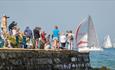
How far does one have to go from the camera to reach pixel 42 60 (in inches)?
900

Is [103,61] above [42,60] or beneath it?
above

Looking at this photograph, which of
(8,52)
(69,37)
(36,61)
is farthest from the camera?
(69,37)

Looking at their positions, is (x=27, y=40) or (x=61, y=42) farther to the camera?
(x=61, y=42)

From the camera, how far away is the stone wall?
20.8 m

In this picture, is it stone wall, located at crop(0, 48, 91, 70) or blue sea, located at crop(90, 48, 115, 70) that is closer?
stone wall, located at crop(0, 48, 91, 70)

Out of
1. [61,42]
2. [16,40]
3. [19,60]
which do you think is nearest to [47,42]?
[61,42]

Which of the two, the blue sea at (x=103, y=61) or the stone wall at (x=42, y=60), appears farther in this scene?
the blue sea at (x=103, y=61)

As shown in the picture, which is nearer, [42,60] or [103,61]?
[42,60]

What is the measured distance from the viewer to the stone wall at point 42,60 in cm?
2078

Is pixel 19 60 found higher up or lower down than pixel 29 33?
lower down

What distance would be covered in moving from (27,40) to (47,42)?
170 cm

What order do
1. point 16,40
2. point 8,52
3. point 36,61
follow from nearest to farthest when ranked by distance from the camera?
1. point 8,52
2. point 36,61
3. point 16,40

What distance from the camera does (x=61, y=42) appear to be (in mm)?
27359

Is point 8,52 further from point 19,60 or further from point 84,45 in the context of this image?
point 84,45
